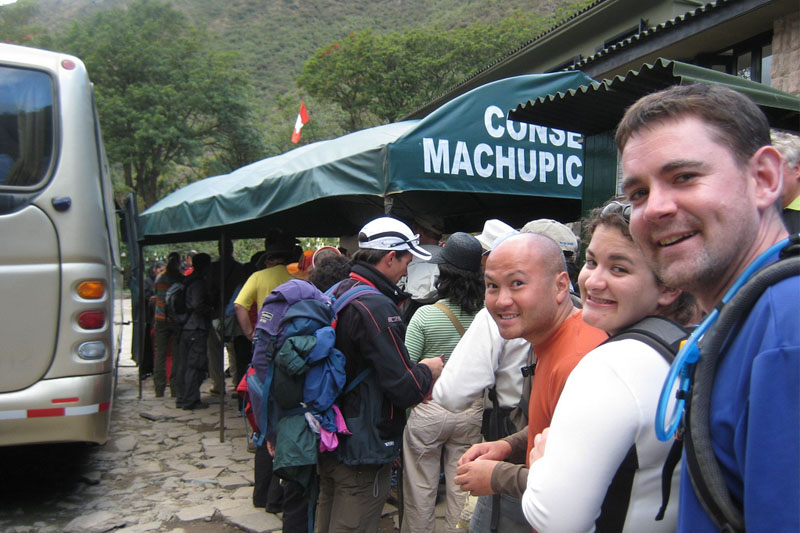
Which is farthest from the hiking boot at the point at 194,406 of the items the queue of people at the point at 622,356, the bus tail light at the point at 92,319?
the queue of people at the point at 622,356

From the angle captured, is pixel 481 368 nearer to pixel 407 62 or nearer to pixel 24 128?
pixel 24 128

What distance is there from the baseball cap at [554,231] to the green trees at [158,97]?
25.9m

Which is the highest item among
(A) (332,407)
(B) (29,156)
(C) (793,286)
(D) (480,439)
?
(B) (29,156)

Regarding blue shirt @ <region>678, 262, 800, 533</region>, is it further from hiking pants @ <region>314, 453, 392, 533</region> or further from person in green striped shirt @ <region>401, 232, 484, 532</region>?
person in green striped shirt @ <region>401, 232, 484, 532</region>

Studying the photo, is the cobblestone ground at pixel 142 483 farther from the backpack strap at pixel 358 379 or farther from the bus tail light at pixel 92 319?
the backpack strap at pixel 358 379

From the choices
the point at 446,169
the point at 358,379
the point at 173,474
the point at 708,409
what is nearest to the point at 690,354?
the point at 708,409

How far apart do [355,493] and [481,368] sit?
3.04ft

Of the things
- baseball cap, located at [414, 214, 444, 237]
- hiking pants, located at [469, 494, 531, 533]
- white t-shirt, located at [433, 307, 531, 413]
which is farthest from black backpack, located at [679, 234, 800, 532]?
baseball cap, located at [414, 214, 444, 237]

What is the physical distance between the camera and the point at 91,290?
4066 mm

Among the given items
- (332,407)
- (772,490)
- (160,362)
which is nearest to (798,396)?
(772,490)

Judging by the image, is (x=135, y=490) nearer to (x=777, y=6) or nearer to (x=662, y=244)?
(x=662, y=244)

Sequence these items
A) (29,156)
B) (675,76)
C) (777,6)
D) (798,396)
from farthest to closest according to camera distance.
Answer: (777,6)
(29,156)
(675,76)
(798,396)

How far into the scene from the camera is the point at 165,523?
4.23 metres

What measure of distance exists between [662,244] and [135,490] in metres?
5.13
